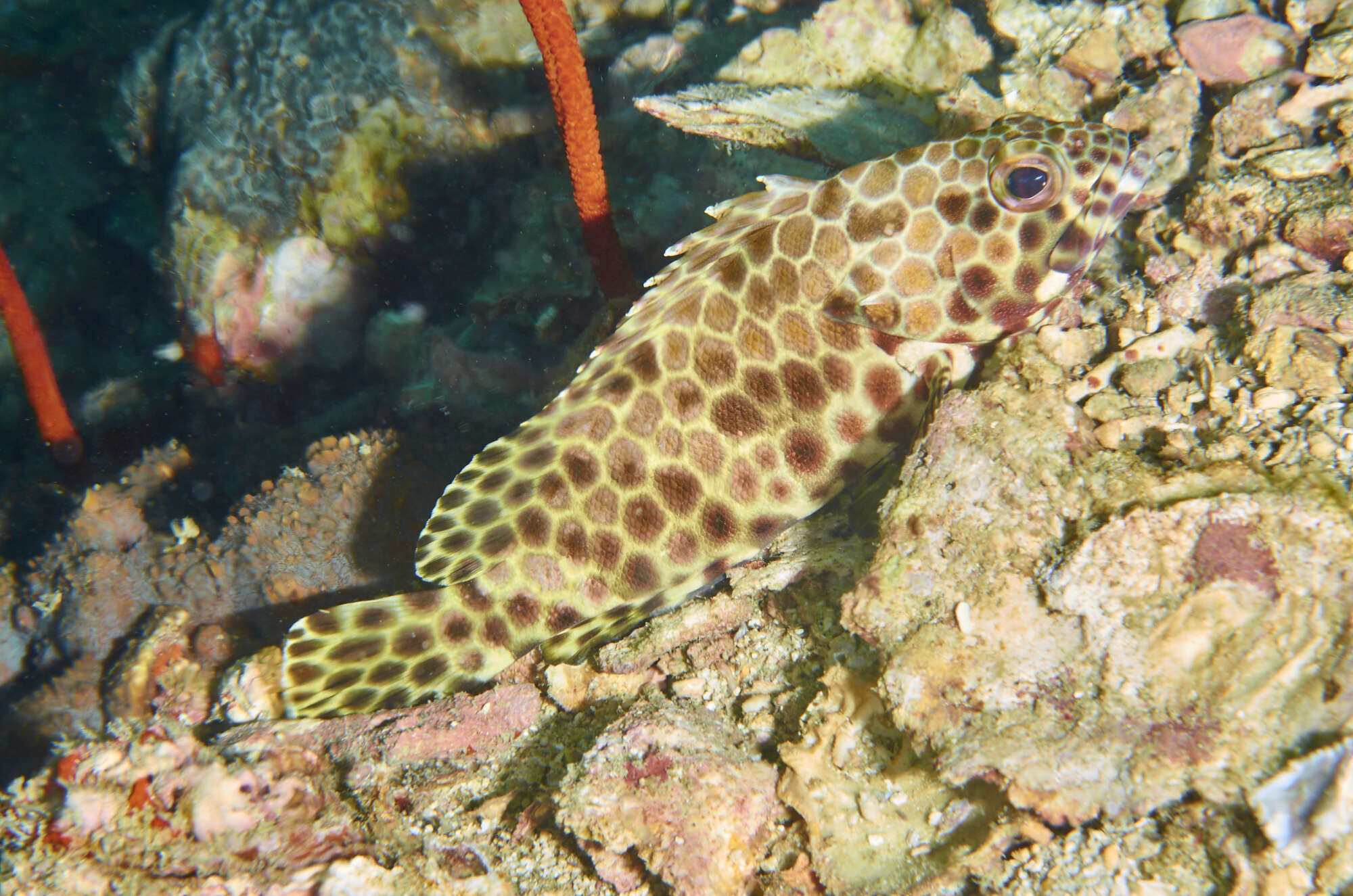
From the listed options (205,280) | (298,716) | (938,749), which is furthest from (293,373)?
(938,749)

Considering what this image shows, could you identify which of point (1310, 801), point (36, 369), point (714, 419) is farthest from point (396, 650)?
point (36, 369)

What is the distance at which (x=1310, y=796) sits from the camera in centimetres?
168

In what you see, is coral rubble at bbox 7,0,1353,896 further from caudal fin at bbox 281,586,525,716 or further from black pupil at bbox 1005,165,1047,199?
black pupil at bbox 1005,165,1047,199

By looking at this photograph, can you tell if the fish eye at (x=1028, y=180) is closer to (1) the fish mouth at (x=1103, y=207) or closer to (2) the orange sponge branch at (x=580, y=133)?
(1) the fish mouth at (x=1103, y=207)

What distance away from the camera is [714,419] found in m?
3.54

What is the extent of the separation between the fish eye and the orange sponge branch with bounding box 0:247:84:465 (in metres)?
6.66

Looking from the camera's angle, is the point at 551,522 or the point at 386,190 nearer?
the point at 551,522

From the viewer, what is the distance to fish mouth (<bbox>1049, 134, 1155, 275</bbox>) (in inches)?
125

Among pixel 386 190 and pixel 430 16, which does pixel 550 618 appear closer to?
pixel 386 190

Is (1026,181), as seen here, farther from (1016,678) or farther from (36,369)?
(36,369)

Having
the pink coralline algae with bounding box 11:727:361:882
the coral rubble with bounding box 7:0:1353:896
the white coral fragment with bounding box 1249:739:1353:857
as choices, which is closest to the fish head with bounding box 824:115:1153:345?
the coral rubble with bounding box 7:0:1353:896

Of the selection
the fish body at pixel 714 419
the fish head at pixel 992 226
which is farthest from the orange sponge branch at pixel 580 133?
the fish head at pixel 992 226

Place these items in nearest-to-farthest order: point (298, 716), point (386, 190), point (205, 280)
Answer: point (298, 716)
point (386, 190)
point (205, 280)

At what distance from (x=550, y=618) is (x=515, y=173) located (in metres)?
4.13
